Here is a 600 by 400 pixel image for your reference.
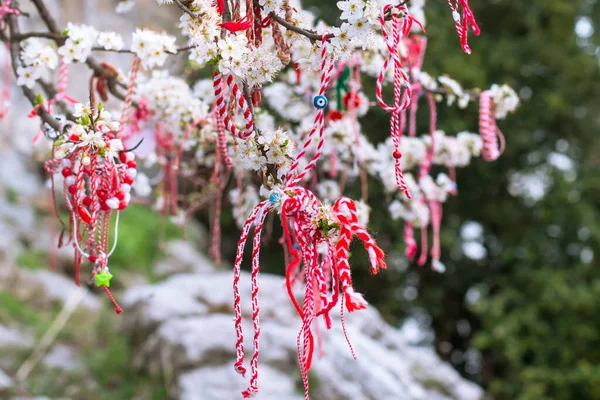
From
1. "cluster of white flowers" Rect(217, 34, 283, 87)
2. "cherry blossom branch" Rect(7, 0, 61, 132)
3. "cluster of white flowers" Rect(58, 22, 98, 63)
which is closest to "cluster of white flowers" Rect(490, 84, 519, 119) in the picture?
"cluster of white flowers" Rect(217, 34, 283, 87)

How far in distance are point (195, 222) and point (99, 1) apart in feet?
7.99

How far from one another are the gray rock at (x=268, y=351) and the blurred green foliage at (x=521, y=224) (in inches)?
64.9

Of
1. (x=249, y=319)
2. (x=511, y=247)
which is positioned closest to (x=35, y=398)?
(x=249, y=319)

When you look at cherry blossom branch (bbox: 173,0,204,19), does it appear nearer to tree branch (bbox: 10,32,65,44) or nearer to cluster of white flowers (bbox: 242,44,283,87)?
cluster of white flowers (bbox: 242,44,283,87)

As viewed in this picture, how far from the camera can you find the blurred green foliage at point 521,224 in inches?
193

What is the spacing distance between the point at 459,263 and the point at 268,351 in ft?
10.9

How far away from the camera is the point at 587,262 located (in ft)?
17.1

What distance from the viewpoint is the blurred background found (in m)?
3.30

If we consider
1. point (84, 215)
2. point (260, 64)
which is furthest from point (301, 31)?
point (84, 215)

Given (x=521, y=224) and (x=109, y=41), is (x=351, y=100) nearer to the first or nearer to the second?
(x=109, y=41)

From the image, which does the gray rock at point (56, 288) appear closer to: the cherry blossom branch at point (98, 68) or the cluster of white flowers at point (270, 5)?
the cherry blossom branch at point (98, 68)

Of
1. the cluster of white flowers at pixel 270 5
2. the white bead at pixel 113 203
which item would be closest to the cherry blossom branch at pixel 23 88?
the white bead at pixel 113 203

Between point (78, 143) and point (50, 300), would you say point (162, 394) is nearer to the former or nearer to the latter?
point (50, 300)

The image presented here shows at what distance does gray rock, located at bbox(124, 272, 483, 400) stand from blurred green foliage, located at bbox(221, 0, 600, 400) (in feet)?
5.41
